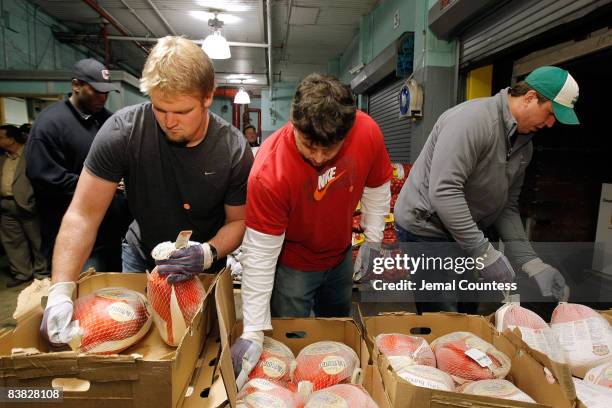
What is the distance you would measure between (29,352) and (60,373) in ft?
0.27

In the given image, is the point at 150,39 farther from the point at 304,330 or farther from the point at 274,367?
the point at 274,367

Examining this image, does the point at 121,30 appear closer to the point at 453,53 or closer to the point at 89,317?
the point at 453,53

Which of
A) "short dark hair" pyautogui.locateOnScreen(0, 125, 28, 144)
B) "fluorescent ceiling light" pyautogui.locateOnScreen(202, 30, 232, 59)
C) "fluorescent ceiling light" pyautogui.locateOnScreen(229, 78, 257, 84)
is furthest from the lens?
"fluorescent ceiling light" pyautogui.locateOnScreen(229, 78, 257, 84)

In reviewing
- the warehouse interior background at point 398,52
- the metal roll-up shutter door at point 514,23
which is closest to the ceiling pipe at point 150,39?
the warehouse interior background at point 398,52

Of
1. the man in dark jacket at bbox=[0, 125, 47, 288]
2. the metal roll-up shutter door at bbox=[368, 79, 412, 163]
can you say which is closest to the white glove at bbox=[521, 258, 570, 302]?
the metal roll-up shutter door at bbox=[368, 79, 412, 163]

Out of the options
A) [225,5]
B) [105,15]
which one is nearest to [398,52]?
[225,5]

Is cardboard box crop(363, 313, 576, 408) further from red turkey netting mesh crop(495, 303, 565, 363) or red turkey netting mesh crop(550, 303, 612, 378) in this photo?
red turkey netting mesh crop(550, 303, 612, 378)

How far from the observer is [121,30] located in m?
6.91

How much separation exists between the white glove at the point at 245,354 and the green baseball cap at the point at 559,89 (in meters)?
1.55

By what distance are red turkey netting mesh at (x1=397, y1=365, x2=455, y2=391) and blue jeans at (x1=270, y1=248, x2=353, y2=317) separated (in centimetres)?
62

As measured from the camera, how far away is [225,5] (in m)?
5.74

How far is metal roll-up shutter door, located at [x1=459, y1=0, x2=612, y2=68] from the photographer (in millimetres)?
2148

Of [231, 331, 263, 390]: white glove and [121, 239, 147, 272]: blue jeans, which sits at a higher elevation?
[121, 239, 147, 272]: blue jeans

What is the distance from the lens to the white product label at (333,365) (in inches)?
45.5
